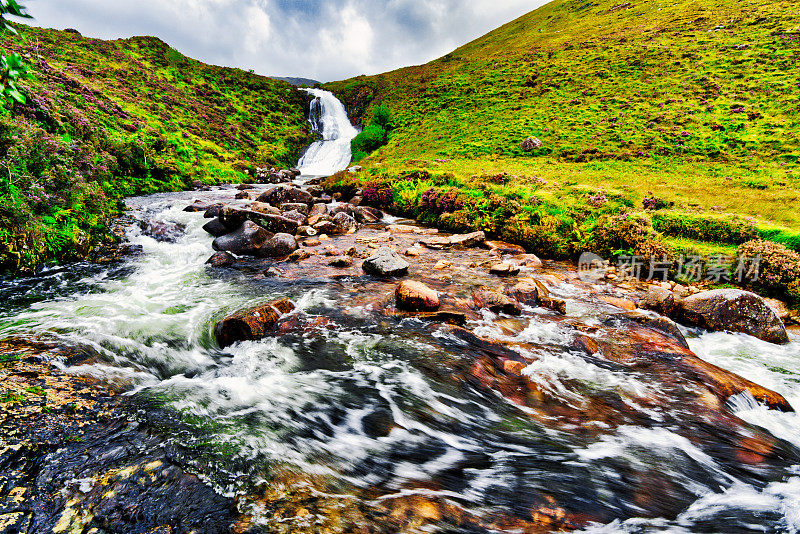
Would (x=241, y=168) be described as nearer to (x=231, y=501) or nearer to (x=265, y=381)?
(x=265, y=381)

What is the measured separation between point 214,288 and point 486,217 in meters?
11.3

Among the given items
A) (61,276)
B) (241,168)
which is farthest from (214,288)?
(241,168)

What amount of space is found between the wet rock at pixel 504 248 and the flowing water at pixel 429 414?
4.89m

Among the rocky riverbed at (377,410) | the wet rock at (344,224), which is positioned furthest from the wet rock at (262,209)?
the rocky riverbed at (377,410)

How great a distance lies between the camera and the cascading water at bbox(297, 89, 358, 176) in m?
45.2

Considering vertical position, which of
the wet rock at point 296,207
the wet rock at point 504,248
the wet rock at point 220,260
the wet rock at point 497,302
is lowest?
the wet rock at point 497,302

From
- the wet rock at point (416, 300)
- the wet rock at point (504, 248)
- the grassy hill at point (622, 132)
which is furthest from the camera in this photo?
the grassy hill at point (622, 132)

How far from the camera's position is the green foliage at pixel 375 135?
38062mm

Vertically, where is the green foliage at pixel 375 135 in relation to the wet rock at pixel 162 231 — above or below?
above

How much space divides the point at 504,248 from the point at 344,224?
7.27 meters

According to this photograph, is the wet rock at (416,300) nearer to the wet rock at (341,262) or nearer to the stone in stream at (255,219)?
the wet rock at (341,262)

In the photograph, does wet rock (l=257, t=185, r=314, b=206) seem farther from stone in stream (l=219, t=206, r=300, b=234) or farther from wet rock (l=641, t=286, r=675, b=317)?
wet rock (l=641, t=286, r=675, b=317)

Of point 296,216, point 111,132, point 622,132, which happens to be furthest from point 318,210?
point 622,132

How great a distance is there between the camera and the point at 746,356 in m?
6.32
